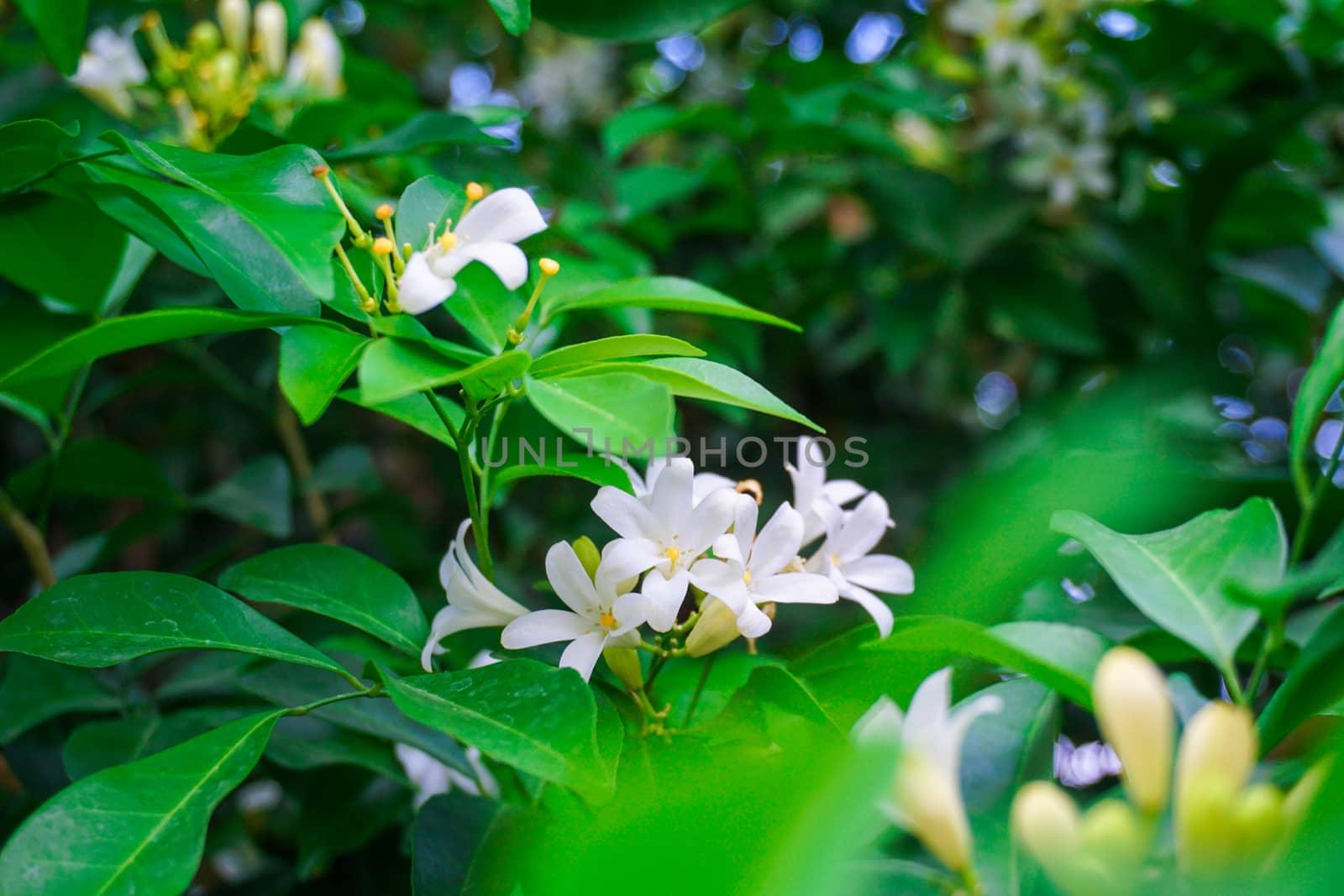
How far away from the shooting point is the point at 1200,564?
458 millimetres

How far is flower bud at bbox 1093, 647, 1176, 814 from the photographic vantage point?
0.30m

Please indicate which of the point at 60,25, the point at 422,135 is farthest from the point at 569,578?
the point at 60,25

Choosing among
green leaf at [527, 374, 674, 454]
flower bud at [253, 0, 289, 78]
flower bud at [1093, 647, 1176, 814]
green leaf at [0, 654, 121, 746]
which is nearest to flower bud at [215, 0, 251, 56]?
flower bud at [253, 0, 289, 78]

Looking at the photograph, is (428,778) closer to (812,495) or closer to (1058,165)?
(812,495)

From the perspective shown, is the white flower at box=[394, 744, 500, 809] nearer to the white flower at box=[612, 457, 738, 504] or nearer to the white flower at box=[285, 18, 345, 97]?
the white flower at box=[612, 457, 738, 504]

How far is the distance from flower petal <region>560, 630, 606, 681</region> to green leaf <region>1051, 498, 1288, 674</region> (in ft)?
0.74

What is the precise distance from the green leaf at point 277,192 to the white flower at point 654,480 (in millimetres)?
173

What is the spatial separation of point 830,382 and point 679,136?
56cm

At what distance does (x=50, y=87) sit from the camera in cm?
113

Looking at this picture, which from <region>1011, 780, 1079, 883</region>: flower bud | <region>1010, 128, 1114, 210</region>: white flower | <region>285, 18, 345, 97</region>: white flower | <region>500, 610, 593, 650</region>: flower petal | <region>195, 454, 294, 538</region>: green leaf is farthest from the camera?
<region>1010, 128, 1114, 210</region>: white flower

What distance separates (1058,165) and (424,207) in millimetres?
1076

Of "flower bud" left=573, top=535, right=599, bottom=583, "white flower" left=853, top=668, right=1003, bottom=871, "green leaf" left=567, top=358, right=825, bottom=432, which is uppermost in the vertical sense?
"green leaf" left=567, top=358, right=825, bottom=432

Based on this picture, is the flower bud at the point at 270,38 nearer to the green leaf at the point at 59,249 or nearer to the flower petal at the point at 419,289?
the green leaf at the point at 59,249

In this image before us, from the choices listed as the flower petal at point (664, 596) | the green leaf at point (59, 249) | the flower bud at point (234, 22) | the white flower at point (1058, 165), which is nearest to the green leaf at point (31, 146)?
the green leaf at point (59, 249)
